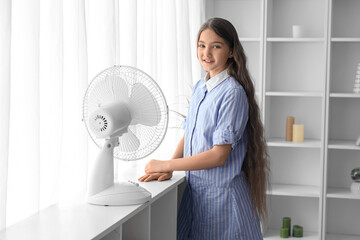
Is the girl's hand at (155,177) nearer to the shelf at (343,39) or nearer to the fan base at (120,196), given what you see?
the fan base at (120,196)

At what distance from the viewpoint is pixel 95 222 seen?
1.39m

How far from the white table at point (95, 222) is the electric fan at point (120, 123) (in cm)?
6

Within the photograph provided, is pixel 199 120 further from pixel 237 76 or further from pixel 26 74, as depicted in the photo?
pixel 26 74

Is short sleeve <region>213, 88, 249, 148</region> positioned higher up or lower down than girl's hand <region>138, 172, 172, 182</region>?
higher up

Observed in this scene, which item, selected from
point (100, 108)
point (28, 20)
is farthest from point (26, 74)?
point (100, 108)

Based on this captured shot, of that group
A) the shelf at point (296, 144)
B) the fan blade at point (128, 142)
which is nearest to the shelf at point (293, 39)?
the shelf at point (296, 144)

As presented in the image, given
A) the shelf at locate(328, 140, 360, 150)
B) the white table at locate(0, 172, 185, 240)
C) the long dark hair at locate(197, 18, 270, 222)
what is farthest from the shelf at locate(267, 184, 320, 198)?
the white table at locate(0, 172, 185, 240)

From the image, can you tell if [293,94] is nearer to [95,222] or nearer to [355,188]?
[355,188]

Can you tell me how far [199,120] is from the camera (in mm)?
2010

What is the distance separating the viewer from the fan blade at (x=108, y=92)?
1.63 metres

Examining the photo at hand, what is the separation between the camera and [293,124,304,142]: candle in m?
3.49

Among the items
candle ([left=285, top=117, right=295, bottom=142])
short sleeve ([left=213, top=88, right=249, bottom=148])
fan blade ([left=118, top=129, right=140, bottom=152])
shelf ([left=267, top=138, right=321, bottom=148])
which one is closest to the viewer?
fan blade ([left=118, top=129, right=140, bottom=152])

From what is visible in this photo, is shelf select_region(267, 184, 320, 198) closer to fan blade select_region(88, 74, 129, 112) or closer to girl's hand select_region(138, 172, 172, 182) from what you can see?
girl's hand select_region(138, 172, 172, 182)

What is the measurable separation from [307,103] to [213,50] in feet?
6.14
